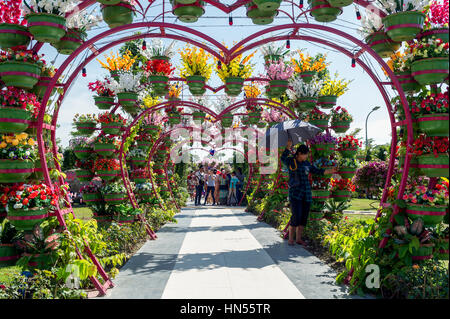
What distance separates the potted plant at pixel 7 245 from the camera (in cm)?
378

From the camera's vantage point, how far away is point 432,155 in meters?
3.59

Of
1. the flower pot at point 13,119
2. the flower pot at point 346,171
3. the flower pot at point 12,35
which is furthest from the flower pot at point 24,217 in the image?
the flower pot at point 346,171

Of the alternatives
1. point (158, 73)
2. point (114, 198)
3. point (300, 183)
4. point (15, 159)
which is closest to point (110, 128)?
point (114, 198)

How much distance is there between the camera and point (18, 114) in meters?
3.64

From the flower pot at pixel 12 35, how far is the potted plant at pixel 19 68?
0.26ft

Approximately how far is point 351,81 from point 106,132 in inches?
192

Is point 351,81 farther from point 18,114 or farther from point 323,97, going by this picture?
point 18,114

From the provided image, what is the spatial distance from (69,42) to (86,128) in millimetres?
2700

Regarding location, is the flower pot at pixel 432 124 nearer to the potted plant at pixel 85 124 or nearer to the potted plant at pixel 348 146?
the potted plant at pixel 348 146

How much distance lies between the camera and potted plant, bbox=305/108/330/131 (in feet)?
22.1

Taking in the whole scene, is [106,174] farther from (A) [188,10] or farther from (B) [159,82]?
(A) [188,10]

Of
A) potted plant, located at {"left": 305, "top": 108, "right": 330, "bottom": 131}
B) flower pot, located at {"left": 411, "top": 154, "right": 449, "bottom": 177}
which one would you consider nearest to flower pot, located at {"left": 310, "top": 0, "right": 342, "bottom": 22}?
flower pot, located at {"left": 411, "top": 154, "right": 449, "bottom": 177}
